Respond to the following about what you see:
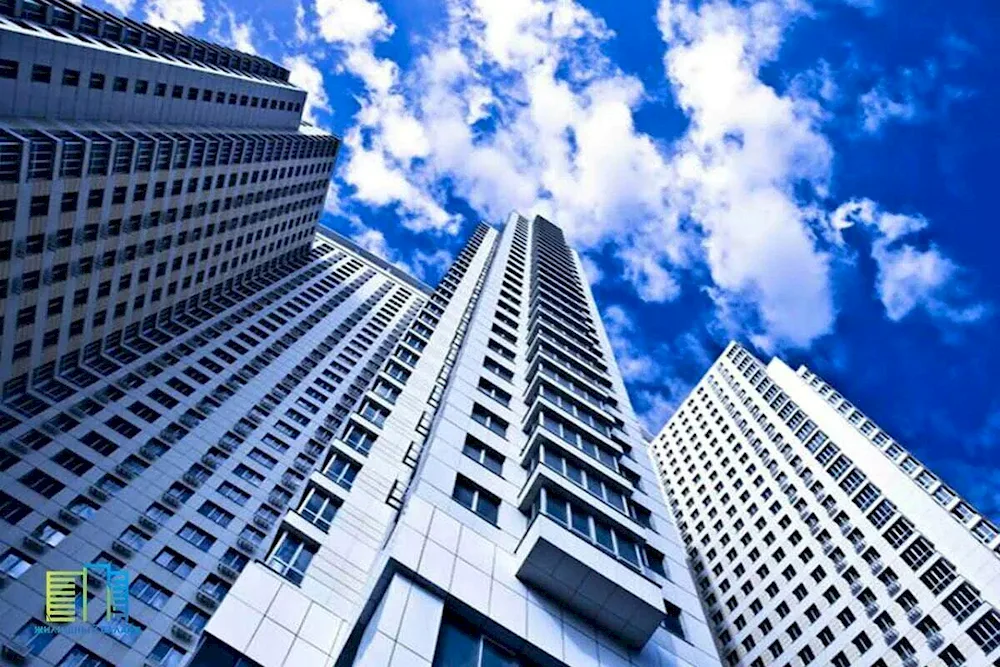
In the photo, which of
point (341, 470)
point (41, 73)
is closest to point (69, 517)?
point (341, 470)

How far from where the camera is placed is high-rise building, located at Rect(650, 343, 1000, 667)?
43812 mm

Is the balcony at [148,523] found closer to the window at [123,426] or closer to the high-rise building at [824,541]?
the window at [123,426]

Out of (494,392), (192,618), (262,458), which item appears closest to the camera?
(494,392)

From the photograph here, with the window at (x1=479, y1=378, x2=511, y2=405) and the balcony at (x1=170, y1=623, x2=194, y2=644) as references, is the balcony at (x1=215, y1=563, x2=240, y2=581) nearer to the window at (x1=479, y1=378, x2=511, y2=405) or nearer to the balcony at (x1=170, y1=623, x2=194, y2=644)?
the balcony at (x1=170, y1=623, x2=194, y2=644)

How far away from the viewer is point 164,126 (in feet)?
165

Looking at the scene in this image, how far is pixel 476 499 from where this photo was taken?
2220 centimetres

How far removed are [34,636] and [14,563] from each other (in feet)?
13.9

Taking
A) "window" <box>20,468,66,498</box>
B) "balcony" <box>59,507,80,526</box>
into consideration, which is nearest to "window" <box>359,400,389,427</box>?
"balcony" <box>59,507,80,526</box>

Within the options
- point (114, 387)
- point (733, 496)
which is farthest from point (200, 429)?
point (733, 496)

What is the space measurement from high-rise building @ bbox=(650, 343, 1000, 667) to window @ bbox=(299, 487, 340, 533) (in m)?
41.4

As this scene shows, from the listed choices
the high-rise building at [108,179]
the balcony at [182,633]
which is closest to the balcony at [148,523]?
the balcony at [182,633]

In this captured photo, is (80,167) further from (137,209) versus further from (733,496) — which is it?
(733,496)

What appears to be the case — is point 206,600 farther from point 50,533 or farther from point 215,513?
point 50,533

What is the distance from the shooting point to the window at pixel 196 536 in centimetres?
3956
